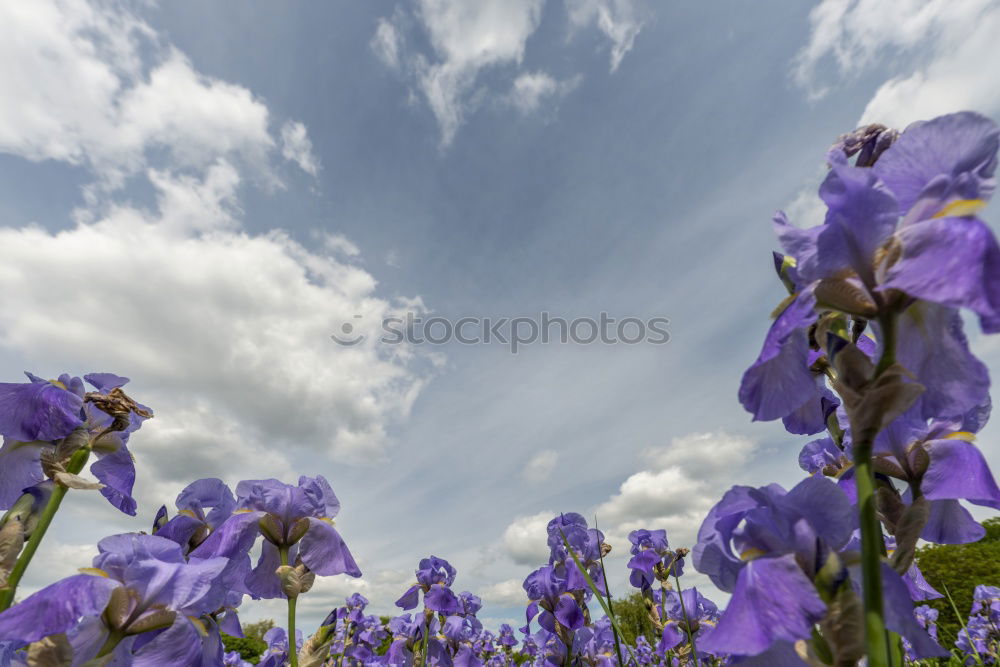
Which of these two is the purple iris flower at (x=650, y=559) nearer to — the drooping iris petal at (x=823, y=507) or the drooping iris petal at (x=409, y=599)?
the drooping iris petal at (x=409, y=599)

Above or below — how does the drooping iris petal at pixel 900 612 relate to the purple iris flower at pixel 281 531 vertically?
below

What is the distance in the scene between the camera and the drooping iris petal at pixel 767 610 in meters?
0.96

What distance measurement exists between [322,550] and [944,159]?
2692 millimetres

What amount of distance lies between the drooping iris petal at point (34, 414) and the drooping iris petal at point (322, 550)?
42.6 inches

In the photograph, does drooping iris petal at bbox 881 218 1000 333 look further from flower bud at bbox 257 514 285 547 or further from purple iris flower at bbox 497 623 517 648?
purple iris flower at bbox 497 623 517 648

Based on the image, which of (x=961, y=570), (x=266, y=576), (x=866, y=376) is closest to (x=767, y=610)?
(x=866, y=376)

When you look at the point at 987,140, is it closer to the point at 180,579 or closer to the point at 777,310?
the point at 777,310

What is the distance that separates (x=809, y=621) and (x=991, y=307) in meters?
0.68

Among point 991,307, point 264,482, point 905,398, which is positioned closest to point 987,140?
point 991,307

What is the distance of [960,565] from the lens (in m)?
23.5

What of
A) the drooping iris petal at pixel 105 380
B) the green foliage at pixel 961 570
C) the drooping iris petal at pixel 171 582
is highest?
the green foliage at pixel 961 570

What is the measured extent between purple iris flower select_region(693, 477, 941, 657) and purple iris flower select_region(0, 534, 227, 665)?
1570 mm

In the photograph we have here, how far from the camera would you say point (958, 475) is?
4.90 feet

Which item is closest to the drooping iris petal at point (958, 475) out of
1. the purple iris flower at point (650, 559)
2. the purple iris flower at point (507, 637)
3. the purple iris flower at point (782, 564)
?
the purple iris flower at point (782, 564)
